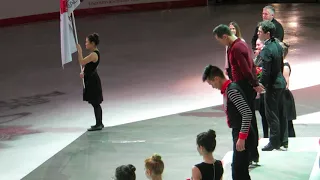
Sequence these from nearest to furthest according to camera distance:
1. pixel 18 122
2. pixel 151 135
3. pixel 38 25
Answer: pixel 151 135 < pixel 18 122 < pixel 38 25

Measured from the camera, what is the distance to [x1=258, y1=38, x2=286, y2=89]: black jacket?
7.27 meters

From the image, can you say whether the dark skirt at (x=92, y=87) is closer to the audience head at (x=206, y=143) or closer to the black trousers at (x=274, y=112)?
the black trousers at (x=274, y=112)

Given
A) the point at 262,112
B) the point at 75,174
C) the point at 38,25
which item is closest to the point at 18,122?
the point at 75,174

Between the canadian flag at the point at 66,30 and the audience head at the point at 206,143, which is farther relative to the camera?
the canadian flag at the point at 66,30

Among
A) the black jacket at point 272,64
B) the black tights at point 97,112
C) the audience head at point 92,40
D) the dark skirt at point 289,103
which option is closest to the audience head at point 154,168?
the black jacket at point 272,64

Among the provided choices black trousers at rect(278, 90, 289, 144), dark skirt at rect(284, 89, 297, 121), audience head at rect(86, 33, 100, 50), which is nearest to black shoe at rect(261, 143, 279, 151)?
black trousers at rect(278, 90, 289, 144)

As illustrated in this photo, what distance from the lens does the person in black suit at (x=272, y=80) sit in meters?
7.26

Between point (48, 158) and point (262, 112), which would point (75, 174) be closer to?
point (48, 158)

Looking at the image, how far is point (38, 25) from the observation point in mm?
22062

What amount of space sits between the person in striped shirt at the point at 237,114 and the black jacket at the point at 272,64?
144cm

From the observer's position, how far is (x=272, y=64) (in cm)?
732

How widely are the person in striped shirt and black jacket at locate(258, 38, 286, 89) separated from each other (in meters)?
1.44

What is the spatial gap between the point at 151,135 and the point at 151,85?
346 cm

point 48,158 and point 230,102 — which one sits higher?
point 230,102
